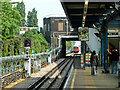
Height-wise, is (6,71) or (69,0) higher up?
(69,0)

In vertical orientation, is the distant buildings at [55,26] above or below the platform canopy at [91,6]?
above

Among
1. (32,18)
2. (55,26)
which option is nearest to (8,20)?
(55,26)

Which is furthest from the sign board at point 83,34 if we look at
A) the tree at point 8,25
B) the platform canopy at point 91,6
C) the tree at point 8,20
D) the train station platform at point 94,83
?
the tree at point 8,20

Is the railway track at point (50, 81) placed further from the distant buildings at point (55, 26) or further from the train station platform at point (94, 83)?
the distant buildings at point (55, 26)

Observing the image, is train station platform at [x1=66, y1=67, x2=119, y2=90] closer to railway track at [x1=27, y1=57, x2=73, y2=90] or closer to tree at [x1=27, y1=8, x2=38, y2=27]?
railway track at [x1=27, y1=57, x2=73, y2=90]

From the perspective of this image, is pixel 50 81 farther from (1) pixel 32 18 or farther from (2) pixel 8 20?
(1) pixel 32 18

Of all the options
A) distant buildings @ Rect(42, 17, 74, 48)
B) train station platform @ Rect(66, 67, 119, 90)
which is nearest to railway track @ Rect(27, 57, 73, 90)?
train station platform @ Rect(66, 67, 119, 90)

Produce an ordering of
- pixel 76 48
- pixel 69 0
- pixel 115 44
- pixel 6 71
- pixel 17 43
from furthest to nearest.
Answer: pixel 76 48
pixel 17 43
pixel 115 44
pixel 6 71
pixel 69 0

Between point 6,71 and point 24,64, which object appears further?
point 24,64

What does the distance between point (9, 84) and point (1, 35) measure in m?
20.0

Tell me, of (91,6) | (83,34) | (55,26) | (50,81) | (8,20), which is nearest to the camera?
(91,6)

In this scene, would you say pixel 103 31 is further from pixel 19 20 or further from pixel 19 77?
pixel 19 20

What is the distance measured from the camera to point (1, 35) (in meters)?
35.6

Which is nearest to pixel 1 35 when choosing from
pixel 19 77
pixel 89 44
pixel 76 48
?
pixel 89 44
